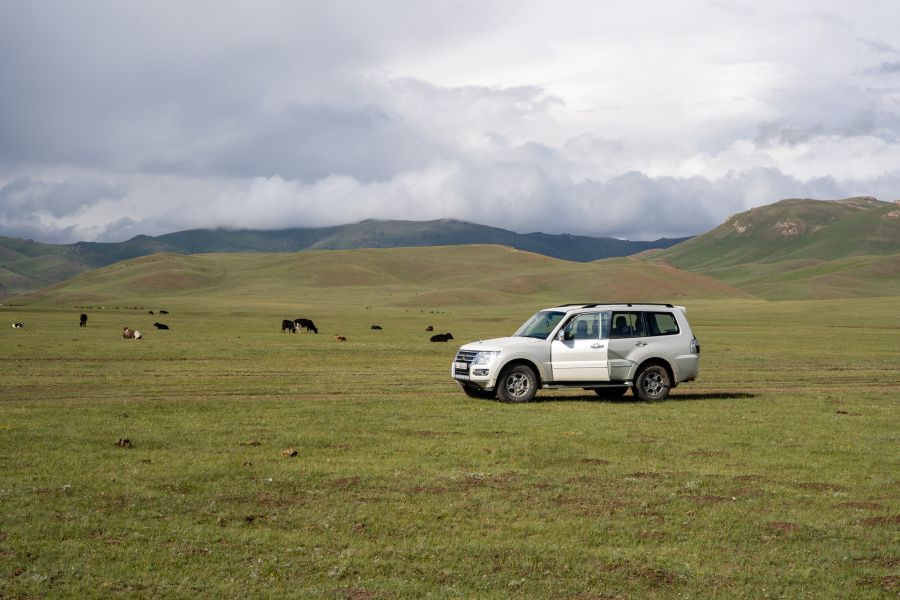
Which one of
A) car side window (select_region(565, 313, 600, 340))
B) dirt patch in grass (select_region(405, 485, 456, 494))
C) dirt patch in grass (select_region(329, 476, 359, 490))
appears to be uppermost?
car side window (select_region(565, 313, 600, 340))

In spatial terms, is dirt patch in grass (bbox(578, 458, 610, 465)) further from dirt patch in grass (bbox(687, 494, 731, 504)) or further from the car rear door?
the car rear door

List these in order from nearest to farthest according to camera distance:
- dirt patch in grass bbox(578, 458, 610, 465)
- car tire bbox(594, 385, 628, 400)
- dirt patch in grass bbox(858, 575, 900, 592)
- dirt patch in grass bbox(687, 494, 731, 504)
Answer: dirt patch in grass bbox(858, 575, 900, 592), dirt patch in grass bbox(687, 494, 731, 504), dirt patch in grass bbox(578, 458, 610, 465), car tire bbox(594, 385, 628, 400)

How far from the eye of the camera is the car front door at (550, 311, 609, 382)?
925 inches

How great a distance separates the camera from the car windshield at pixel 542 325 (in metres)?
24.2

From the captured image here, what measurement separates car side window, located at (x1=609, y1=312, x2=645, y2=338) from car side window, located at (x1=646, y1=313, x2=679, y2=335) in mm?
286

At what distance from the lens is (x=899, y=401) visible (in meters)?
24.3

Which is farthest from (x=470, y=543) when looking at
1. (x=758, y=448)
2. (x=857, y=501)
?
(x=758, y=448)

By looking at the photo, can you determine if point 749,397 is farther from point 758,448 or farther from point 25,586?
point 25,586

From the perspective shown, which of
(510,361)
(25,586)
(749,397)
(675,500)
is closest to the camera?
(25,586)

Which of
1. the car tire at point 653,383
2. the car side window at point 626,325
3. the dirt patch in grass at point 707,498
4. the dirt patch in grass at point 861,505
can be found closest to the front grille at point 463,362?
the car side window at point 626,325

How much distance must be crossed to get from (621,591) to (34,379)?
25.2 metres

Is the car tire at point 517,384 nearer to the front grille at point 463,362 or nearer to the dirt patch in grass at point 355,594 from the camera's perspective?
the front grille at point 463,362

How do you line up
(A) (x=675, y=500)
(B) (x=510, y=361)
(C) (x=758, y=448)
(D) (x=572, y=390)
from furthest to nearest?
(D) (x=572, y=390)
(B) (x=510, y=361)
(C) (x=758, y=448)
(A) (x=675, y=500)

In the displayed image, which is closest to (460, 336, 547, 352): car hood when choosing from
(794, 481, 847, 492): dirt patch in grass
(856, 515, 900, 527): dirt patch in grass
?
(794, 481, 847, 492): dirt patch in grass
